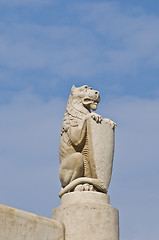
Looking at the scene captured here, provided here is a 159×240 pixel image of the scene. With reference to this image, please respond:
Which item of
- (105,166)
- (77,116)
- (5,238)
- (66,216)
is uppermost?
(77,116)

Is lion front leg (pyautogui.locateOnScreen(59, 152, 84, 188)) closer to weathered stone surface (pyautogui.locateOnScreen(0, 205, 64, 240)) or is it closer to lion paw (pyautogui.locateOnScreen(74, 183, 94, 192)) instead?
lion paw (pyautogui.locateOnScreen(74, 183, 94, 192))

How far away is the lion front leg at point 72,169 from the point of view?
39.3 feet

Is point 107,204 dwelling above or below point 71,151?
below

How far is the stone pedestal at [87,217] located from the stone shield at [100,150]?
0.45 metres

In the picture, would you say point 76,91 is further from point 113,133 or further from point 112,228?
point 112,228

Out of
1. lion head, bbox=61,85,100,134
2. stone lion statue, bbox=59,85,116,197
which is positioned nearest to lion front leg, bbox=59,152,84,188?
stone lion statue, bbox=59,85,116,197

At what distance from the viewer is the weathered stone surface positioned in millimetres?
10492

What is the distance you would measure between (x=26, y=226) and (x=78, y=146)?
212 centimetres

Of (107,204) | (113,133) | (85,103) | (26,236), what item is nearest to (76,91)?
(85,103)

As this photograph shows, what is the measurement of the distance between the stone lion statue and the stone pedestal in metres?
0.25

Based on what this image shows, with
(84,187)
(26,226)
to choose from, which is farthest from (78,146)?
(26,226)

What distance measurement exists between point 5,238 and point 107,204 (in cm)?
214

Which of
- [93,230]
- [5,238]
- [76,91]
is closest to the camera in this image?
[5,238]

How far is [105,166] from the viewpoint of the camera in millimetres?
12023
